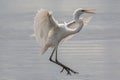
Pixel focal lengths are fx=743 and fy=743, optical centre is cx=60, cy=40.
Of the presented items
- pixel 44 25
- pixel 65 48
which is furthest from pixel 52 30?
pixel 65 48

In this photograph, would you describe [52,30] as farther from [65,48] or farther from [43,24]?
[65,48]

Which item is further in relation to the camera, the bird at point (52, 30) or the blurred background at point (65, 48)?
the blurred background at point (65, 48)

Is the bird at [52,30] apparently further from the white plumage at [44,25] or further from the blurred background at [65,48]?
the blurred background at [65,48]

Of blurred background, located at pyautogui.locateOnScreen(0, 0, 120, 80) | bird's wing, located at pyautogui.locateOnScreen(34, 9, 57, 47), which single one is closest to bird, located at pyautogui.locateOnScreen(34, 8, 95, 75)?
bird's wing, located at pyautogui.locateOnScreen(34, 9, 57, 47)

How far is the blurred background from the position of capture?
8.37 meters

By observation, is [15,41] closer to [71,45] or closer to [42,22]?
[71,45]

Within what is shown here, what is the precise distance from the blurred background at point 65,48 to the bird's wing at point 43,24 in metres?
0.42

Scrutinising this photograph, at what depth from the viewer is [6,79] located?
815 centimetres

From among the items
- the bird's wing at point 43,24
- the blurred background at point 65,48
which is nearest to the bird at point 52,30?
the bird's wing at point 43,24

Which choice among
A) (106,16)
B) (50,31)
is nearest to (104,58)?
(50,31)

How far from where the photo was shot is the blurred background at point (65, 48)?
27.5 ft

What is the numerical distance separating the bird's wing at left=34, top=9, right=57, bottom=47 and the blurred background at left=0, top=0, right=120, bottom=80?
42 centimetres

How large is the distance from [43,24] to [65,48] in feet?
5.38

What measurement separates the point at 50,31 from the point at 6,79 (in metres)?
0.76
